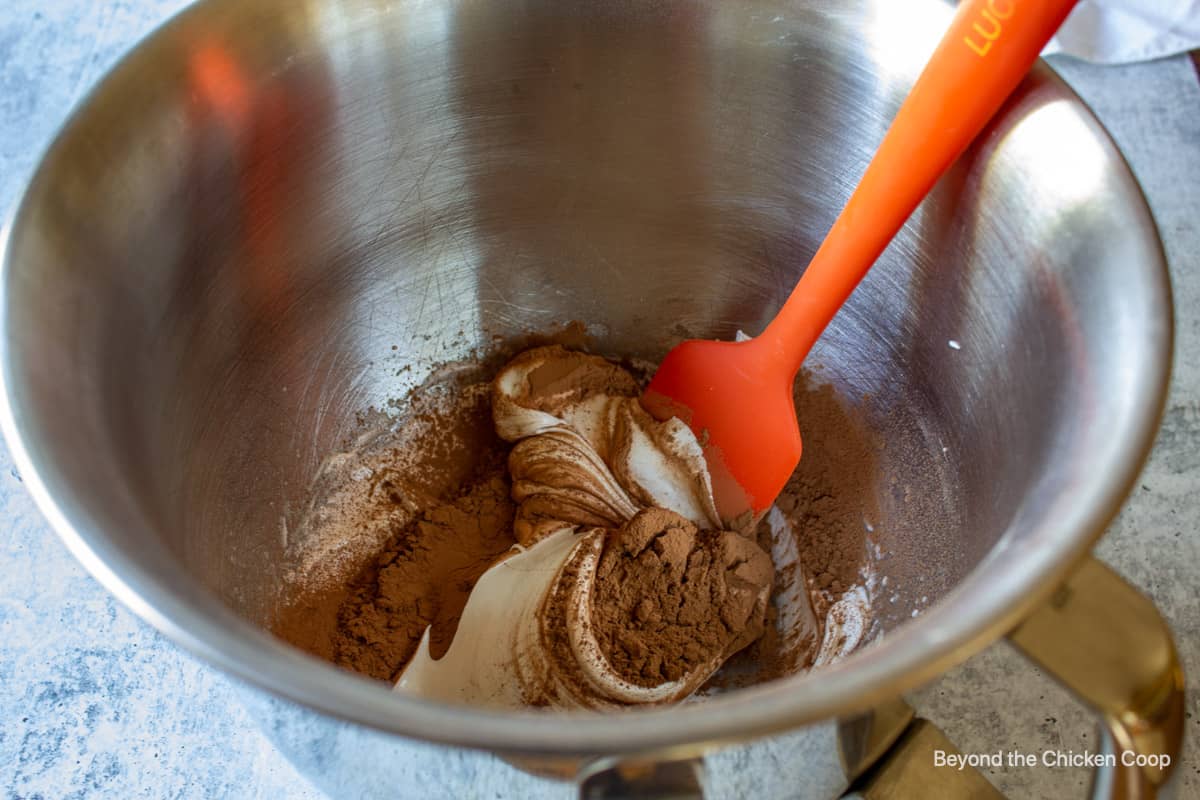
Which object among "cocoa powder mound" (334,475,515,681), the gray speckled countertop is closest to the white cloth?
the gray speckled countertop

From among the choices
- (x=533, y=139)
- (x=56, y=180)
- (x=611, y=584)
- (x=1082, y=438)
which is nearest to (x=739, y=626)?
(x=611, y=584)

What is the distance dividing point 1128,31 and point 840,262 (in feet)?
2.36

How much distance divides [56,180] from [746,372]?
20.8 inches

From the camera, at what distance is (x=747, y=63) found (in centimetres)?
83

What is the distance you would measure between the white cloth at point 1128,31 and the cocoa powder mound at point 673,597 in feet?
2.63

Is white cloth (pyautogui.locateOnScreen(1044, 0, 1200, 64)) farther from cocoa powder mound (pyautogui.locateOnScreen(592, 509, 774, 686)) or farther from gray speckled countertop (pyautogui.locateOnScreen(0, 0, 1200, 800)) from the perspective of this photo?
cocoa powder mound (pyautogui.locateOnScreen(592, 509, 774, 686))

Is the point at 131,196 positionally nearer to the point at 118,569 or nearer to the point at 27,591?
the point at 118,569

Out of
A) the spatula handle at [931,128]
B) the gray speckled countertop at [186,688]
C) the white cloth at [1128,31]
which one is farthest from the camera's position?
the white cloth at [1128,31]

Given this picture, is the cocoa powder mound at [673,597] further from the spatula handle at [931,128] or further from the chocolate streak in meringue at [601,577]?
the spatula handle at [931,128]

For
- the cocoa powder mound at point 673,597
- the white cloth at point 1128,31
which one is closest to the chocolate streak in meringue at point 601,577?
the cocoa powder mound at point 673,597

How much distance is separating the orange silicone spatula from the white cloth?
0.66m

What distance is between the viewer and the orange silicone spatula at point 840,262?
2.12 ft

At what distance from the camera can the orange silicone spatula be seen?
0.65 metres

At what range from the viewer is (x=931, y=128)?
68 centimetres
